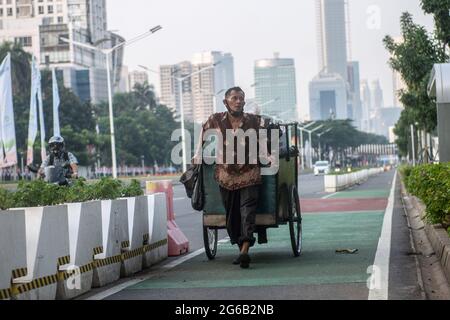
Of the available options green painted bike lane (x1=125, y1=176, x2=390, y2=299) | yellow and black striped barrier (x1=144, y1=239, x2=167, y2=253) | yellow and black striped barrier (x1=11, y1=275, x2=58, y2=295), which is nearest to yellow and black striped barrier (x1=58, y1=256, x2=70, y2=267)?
yellow and black striped barrier (x1=11, y1=275, x2=58, y2=295)

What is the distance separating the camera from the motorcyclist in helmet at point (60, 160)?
14.2m

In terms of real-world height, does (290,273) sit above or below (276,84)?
below

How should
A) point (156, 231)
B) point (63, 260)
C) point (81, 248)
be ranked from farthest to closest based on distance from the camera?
point (156, 231), point (81, 248), point (63, 260)

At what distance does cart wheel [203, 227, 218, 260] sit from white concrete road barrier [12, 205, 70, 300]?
319 centimetres

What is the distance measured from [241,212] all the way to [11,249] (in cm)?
373

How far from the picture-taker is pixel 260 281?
967 centimetres

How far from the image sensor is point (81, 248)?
31.6ft

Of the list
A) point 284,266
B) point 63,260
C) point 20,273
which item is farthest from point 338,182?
point 20,273

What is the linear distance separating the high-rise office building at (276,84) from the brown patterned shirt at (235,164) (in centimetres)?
8966

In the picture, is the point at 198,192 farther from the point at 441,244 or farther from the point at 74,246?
the point at 441,244

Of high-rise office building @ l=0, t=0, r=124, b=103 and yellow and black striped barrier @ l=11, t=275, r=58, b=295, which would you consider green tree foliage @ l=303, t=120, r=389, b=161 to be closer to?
high-rise office building @ l=0, t=0, r=124, b=103

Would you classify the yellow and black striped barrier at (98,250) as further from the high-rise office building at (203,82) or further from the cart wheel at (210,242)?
the high-rise office building at (203,82)

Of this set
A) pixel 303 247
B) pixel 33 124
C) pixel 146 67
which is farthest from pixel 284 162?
pixel 146 67

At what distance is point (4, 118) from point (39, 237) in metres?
35.3
